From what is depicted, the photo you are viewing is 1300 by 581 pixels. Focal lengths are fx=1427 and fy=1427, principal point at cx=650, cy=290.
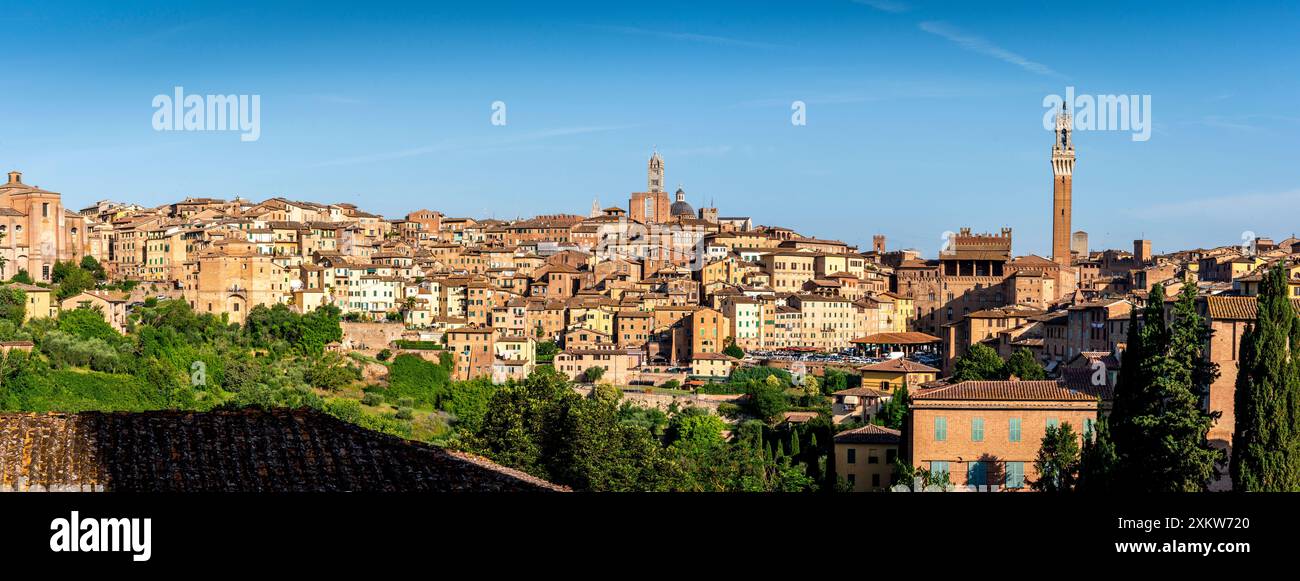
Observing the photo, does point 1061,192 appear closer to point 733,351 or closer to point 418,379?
point 733,351

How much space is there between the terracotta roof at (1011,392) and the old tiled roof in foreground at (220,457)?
485 inches

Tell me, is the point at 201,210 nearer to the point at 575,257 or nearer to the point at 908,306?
the point at 575,257

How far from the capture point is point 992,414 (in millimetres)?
17812

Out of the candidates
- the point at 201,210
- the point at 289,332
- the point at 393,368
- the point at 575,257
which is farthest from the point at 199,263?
the point at 575,257

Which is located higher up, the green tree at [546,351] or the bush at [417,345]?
the bush at [417,345]

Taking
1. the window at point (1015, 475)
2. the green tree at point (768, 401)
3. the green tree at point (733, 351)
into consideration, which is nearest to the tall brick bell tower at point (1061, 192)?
the green tree at point (733, 351)

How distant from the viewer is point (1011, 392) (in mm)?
18172

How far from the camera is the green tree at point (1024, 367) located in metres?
33.8

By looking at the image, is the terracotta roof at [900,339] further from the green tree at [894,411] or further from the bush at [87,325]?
the bush at [87,325]

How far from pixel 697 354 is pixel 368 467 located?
39.1 meters

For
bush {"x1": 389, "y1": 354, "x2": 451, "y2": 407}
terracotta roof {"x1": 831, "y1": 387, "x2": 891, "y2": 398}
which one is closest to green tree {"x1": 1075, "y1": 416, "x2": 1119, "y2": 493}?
terracotta roof {"x1": 831, "y1": 387, "x2": 891, "y2": 398}

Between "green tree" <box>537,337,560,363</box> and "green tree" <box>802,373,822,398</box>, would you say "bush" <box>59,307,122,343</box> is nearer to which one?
"green tree" <box>537,337,560,363</box>
